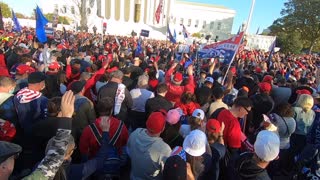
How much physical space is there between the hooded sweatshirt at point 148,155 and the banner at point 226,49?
4.30 meters

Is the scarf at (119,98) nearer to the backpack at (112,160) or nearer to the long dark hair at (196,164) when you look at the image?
the backpack at (112,160)

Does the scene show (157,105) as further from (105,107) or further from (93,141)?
(93,141)

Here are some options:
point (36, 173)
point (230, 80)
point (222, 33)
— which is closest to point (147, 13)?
point (222, 33)

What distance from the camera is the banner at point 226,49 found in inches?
265

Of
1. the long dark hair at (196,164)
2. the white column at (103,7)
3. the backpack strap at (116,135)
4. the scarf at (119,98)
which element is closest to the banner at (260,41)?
the scarf at (119,98)

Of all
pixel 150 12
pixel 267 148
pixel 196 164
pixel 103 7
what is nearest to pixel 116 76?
pixel 196 164

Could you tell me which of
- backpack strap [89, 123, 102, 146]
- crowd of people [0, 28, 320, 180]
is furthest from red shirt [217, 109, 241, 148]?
backpack strap [89, 123, 102, 146]

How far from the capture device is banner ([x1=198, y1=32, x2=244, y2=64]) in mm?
6742

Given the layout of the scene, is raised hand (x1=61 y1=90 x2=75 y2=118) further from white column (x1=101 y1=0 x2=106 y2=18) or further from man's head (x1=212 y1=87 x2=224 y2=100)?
white column (x1=101 y1=0 x2=106 y2=18)

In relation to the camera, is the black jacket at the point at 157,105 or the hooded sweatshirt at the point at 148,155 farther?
the black jacket at the point at 157,105

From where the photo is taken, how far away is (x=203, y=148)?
265 cm

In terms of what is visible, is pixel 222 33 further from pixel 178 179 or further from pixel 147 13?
pixel 178 179

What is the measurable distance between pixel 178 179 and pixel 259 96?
4.10 meters

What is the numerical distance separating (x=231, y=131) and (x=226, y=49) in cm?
373
